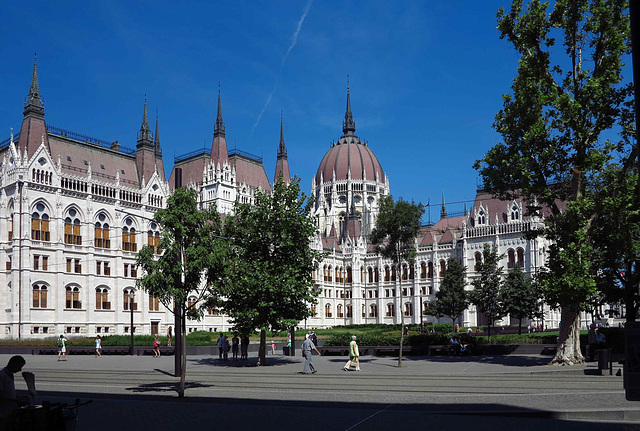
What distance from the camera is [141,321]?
224 ft

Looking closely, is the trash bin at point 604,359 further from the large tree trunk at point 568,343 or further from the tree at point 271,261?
the tree at point 271,261

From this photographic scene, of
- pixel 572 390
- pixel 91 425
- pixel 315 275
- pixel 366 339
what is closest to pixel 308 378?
pixel 572 390

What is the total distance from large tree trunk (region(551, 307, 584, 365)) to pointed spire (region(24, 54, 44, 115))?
186ft

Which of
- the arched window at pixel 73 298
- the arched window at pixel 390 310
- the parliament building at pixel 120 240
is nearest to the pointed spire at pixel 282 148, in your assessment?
the parliament building at pixel 120 240

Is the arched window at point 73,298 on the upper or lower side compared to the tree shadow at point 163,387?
upper

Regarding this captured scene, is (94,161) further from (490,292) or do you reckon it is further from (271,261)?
(271,261)

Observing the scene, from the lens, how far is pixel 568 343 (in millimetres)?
26047

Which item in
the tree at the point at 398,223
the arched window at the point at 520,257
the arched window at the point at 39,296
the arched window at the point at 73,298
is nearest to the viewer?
the tree at the point at 398,223

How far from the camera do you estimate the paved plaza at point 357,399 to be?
11859 millimetres

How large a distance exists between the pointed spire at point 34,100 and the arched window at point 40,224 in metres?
10.6

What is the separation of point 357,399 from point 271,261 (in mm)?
15182

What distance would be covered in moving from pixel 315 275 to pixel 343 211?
36922 mm

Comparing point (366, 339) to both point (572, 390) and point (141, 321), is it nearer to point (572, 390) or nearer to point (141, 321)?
point (572, 390)

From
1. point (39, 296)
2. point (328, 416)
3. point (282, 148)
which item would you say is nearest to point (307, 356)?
point (328, 416)
